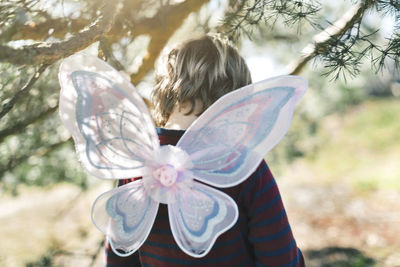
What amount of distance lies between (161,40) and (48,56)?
72cm

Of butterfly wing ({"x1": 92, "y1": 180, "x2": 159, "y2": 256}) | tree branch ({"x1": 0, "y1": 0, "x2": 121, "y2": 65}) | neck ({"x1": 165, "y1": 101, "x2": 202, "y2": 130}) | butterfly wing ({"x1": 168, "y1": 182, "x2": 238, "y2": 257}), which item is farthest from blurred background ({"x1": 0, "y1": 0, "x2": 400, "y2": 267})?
butterfly wing ({"x1": 168, "y1": 182, "x2": 238, "y2": 257})

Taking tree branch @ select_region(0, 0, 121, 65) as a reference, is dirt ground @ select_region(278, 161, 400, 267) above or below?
below

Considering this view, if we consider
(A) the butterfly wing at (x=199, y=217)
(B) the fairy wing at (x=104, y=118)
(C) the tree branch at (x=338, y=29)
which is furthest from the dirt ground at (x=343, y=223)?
(B) the fairy wing at (x=104, y=118)

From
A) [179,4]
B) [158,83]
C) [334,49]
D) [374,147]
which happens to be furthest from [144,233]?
[374,147]

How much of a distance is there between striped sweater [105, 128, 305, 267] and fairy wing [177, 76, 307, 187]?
3.5 inches

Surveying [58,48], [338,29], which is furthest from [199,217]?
[338,29]

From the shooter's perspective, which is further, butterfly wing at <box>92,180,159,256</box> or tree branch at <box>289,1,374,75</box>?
tree branch at <box>289,1,374,75</box>

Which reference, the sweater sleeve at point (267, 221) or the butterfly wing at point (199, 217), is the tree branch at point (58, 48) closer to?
the butterfly wing at point (199, 217)

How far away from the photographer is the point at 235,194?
2.75ft

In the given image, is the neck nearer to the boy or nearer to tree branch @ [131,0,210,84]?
the boy

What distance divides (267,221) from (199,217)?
174 millimetres

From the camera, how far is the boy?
84cm

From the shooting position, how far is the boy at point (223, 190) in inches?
33.0

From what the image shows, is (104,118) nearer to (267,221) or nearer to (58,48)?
(58,48)
